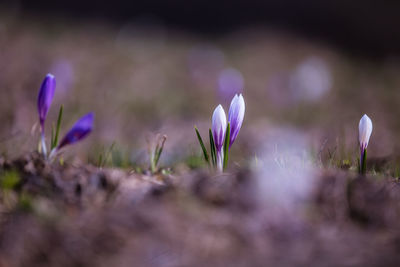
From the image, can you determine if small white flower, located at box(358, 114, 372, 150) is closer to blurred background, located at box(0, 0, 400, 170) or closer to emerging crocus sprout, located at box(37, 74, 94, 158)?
blurred background, located at box(0, 0, 400, 170)

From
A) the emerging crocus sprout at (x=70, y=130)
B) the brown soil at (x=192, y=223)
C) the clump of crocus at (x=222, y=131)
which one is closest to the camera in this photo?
the brown soil at (x=192, y=223)

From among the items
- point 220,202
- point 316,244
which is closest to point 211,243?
point 220,202

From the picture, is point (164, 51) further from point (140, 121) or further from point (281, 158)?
point (281, 158)

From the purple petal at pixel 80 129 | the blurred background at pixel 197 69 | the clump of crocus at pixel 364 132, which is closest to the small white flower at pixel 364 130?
the clump of crocus at pixel 364 132

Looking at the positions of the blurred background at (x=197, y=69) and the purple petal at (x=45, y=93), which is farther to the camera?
the blurred background at (x=197, y=69)

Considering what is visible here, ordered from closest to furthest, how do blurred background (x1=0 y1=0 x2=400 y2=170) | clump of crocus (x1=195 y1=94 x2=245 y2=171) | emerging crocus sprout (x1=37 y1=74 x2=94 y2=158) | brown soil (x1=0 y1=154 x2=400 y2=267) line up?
brown soil (x1=0 y1=154 x2=400 y2=267) → clump of crocus (x1=195 y1=94 x2=245 y2=171) → emerging crocus sprout (x1=37 y1=74 x2=94 y2=158) → blurred background (x1=0 y1=0 x2=400 y2=170)

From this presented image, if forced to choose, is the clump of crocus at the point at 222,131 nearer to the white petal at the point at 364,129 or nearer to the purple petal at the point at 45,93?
the white petal at the point at 364,129

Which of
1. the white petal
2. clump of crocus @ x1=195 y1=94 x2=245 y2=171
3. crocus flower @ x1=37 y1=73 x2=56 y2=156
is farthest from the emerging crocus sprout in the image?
the white petal

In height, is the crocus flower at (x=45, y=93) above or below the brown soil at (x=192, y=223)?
above
